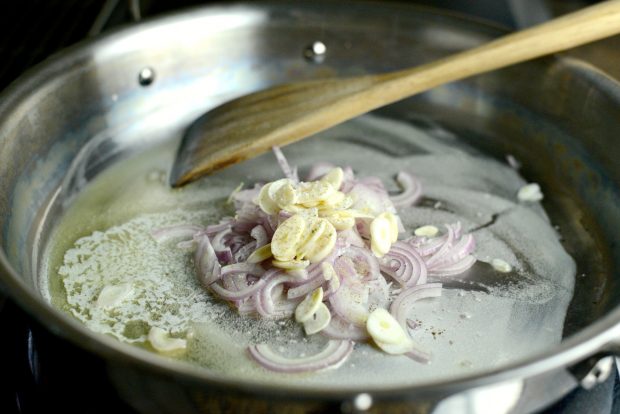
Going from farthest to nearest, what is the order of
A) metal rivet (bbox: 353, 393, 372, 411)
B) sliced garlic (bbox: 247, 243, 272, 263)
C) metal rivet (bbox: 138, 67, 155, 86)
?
metal rivet (bbox: 138, 67, 155, 86) → sliced garlic (bbox: 247, 243, 272, 263) → metal rivet (bbox: 353, 393, 372, 411)

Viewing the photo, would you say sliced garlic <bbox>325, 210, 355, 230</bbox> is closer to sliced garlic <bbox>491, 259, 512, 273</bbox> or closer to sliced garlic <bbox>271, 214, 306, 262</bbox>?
sliced garlic <bbox>271, 214, 306, 262</bbox>

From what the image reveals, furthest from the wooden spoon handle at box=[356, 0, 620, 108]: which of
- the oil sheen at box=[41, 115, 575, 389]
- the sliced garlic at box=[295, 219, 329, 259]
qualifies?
the sliced garlic at box=[295, 219, 329, 259]

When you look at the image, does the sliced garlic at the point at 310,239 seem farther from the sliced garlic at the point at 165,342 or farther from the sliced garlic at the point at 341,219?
the sliced garlic at the point at 165,342

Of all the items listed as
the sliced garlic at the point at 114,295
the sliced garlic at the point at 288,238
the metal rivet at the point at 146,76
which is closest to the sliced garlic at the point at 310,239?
the sliced garlic at the point at 288,238

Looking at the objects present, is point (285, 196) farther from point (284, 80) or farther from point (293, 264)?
point (284, 80)

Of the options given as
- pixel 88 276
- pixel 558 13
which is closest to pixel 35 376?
pixel 88 276

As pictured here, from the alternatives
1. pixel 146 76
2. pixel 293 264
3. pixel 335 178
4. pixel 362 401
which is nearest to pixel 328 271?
pixel 293 264

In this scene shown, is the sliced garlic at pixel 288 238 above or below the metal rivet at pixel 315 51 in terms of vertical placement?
below
